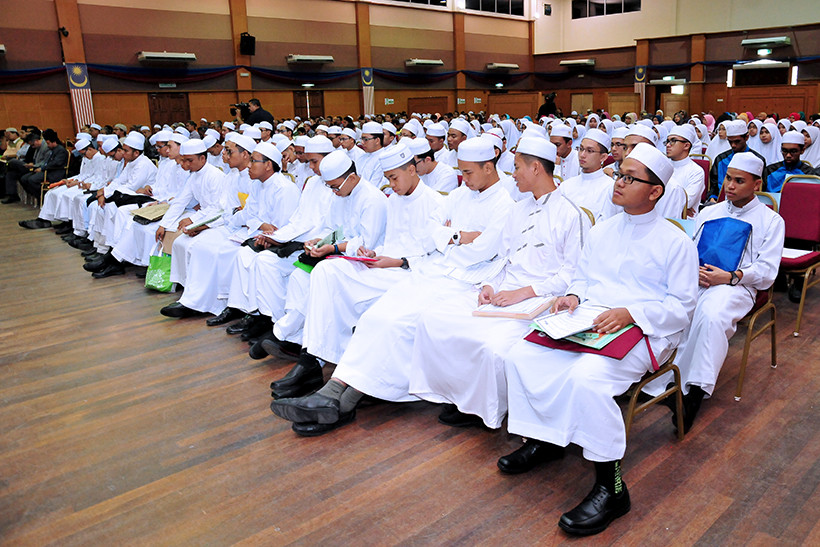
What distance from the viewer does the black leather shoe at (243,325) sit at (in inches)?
183

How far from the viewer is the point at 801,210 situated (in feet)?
14.6

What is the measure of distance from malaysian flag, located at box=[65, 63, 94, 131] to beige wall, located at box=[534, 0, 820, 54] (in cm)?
1716

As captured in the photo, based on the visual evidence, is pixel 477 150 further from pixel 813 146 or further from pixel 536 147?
pixel 813 146

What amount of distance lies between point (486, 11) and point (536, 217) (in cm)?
2281

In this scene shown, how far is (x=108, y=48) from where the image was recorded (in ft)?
51.7

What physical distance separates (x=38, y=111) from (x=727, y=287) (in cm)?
1673

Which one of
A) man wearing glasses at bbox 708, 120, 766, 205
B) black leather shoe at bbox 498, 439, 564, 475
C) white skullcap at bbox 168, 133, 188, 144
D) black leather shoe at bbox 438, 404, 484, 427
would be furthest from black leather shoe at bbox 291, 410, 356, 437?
man wearing glasses at bbox 708, 120, 766, 205

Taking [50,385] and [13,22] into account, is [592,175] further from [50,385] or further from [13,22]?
[13,22]

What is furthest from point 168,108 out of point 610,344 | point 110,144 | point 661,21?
point 661,21

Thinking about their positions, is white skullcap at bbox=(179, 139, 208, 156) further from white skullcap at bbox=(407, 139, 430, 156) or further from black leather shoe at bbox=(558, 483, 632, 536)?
black leather shoe at bbox=(558, 483, 632, 536)

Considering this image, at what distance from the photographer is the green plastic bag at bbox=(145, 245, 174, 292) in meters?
5.91

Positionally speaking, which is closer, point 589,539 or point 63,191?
point 589,539

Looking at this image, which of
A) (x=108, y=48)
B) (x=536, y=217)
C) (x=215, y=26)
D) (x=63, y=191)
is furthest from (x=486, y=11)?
(x=536, y=217)

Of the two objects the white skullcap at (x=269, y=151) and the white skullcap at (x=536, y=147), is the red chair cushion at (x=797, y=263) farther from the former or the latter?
the white skullcap at (x=269, y=151)
